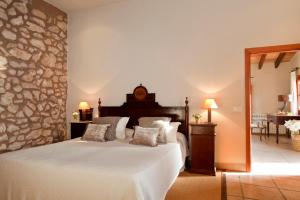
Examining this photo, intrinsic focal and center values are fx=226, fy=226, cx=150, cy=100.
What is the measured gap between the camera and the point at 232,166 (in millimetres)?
4133

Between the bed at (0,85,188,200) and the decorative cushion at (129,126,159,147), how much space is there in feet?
0.89

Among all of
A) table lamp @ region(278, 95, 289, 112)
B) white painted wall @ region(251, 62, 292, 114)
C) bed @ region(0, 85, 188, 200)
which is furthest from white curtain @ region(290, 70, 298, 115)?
bed @ region(0, 85, 188, 200)

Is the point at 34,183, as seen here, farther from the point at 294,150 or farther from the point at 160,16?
the point at 294,150

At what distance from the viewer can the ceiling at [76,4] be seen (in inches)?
193

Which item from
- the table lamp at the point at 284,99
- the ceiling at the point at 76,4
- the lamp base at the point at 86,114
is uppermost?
the ceiling at the point at 76,4

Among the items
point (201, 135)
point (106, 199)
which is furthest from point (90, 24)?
point (106, 199)

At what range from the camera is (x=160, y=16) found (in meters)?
4.63

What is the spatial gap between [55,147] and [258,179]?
3.20m

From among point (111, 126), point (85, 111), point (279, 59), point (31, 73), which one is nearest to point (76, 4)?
point (31, 73)

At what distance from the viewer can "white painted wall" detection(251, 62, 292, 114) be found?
26.2 ft

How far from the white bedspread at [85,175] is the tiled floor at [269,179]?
3.87 feet

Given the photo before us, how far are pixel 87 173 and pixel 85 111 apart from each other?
314cm

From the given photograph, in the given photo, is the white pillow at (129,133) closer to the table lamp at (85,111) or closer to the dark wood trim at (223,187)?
the table lamp at (85,111)

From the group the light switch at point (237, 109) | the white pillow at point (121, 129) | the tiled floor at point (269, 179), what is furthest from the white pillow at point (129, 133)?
the light switch at point (237, 109)
